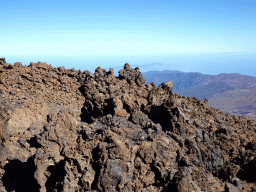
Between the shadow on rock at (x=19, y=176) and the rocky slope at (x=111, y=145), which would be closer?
the rocky slope at (x=111, y=145)

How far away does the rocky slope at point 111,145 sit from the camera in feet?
17.9

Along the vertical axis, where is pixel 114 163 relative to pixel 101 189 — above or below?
above

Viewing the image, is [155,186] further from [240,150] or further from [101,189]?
[240,150]

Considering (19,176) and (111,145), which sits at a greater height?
(111,145)

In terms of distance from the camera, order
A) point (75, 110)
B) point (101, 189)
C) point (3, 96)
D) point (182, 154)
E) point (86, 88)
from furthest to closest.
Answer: point (86, 88)
point (75, 110)
point (3, 96)
point (182, 154)
point (101, 189)

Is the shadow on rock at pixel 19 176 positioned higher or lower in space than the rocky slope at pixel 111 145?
lower

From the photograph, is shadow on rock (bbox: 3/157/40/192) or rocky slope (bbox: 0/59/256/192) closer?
rocky slope (bbox: 0/59/256/192)

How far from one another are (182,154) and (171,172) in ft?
3.25

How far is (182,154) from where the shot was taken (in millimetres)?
6184

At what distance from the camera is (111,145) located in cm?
568

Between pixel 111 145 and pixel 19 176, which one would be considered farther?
pixel 19 176

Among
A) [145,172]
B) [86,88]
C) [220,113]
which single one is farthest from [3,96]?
[220,113]

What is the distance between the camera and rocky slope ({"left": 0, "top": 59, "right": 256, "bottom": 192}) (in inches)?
A: 214

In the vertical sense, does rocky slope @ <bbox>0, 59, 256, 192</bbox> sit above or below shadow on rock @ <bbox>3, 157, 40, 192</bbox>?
above
